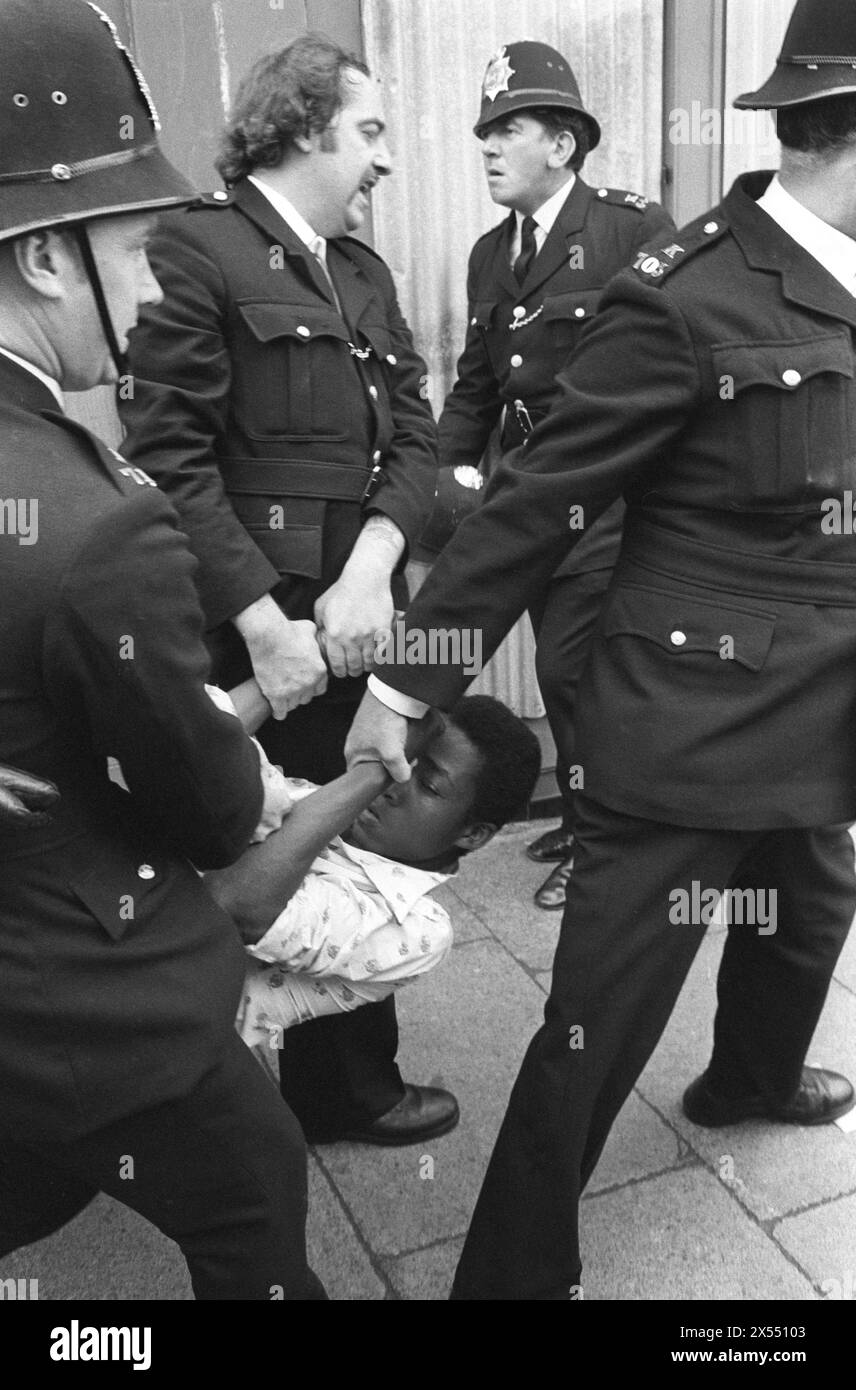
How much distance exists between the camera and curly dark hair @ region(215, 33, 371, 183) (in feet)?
8.13

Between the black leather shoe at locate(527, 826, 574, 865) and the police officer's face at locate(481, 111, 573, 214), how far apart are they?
1.82 m

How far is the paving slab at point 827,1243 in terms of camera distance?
7.95 feet

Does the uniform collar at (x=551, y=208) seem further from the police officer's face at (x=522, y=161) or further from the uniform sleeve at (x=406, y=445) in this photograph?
the uniform sleeve at (x=406, y=445)

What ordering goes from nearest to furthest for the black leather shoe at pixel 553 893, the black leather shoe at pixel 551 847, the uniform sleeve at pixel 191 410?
the uniform sleeve at pixel 191 410, the black leather shoe at pixel 553 893, the black leather shoe at pixel 551 847

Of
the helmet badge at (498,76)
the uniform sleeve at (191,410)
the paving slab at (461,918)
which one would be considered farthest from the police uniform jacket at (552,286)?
the uniform sleeve at (191,410)

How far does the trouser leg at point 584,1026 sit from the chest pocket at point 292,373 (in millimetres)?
925

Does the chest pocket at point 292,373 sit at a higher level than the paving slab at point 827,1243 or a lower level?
higher

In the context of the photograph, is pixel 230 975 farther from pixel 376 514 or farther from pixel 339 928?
pixel 376 514

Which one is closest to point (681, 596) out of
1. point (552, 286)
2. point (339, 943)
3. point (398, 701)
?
point (398, 701)

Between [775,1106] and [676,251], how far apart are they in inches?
68.8

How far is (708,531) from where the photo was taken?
6.85ft

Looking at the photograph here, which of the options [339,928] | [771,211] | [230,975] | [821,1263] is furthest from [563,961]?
[771,211]

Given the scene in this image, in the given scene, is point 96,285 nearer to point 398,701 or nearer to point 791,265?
point 398,701

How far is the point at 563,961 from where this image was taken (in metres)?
2.18
